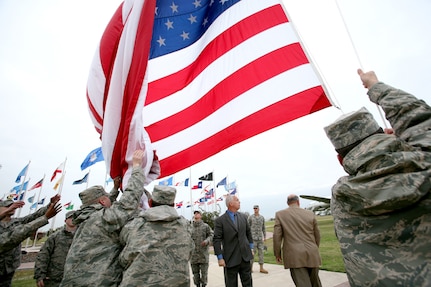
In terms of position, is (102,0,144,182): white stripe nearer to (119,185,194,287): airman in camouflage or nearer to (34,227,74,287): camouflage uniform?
(119,185,194,287): airman in camouflage

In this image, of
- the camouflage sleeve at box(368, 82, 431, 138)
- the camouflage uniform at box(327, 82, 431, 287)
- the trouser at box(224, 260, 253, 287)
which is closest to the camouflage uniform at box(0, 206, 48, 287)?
the trouser at box(224, 260, 253, 287)

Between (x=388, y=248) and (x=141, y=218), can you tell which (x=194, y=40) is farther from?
(x=388, y=248)

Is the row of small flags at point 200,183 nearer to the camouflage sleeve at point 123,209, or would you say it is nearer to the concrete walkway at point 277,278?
the concrete walkway at point 277,278

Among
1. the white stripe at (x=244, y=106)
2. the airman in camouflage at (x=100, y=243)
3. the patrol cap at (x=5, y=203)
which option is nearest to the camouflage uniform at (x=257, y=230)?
the white stripe at (x=244, y=106)

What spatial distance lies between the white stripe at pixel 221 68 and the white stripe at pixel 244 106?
1.21ft

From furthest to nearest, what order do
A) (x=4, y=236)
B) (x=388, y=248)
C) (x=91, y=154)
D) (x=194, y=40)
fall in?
1. (x=91, y=154)
2. (x=194, y=40)
3. (x=4, y=236)
4. (x=388, y=248)

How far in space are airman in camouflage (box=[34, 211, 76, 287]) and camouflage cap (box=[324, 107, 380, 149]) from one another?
4.29 meters

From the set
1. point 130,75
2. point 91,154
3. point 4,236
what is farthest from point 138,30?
point 91,154

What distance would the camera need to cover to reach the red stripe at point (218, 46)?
3176 mm

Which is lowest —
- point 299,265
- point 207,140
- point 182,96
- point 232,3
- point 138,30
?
point 299,265

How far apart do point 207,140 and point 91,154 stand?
7.23 metres

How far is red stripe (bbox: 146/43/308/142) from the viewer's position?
9.91 feet

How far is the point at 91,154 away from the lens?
9.00 metres

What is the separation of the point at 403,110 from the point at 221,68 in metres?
2.39
